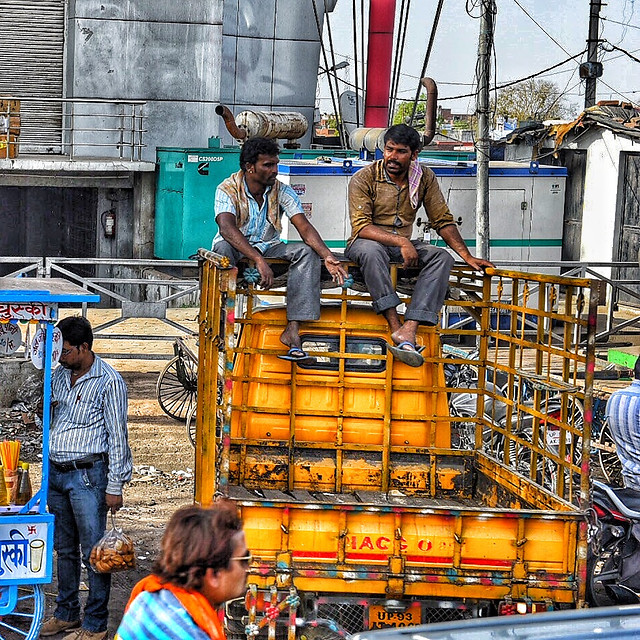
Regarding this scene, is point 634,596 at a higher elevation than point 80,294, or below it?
below

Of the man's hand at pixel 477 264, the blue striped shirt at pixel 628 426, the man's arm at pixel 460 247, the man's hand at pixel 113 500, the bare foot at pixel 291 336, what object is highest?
the man's arm at pixel 460 247

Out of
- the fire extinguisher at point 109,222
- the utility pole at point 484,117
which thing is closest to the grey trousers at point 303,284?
the utility pole at point 484,117

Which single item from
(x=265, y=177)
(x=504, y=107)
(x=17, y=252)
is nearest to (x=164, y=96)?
(x=17, y=252)

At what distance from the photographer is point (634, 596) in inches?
314

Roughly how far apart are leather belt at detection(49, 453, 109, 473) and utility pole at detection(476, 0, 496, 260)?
955cm

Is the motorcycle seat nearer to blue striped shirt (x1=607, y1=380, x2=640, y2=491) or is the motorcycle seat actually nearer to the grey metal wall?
blue striped shirt (x1=607, y1=380, x2=640, y2=491)

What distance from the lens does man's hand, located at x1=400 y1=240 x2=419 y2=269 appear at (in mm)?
7895

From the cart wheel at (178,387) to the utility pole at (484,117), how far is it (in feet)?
16.0

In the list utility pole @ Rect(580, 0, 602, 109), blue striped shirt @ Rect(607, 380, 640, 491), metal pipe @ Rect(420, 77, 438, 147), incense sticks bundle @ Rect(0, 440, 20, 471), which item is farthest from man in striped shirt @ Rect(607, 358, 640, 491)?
utility pole @ Rect(580, 0, 602, 109)

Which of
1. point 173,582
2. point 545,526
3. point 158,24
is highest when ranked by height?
point 158,24

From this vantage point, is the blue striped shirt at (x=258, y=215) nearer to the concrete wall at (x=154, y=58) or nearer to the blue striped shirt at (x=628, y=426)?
the blue striped shirt at (x=628, y=426)

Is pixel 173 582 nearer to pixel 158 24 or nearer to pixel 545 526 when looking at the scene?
pixel 545 526

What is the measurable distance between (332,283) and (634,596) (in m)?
3.09

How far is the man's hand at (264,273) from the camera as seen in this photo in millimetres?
7719
